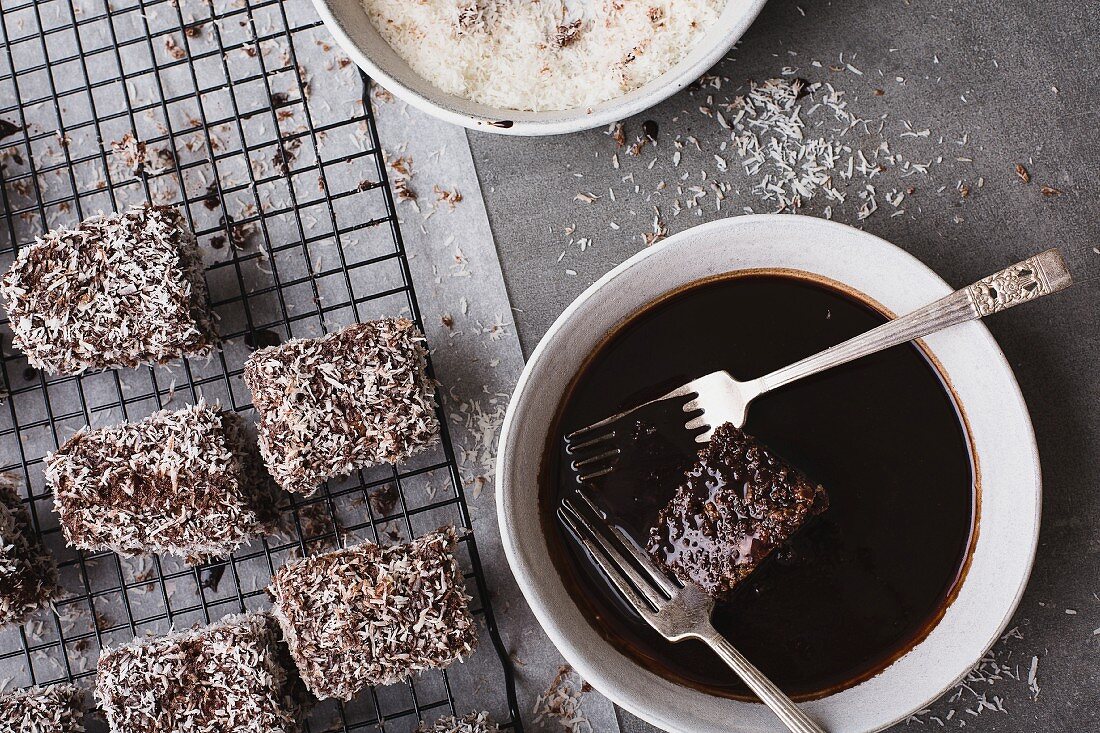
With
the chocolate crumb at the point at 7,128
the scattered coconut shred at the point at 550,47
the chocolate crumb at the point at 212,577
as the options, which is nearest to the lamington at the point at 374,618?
the chocolate crumb at the point at 212,577

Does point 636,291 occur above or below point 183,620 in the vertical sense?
above

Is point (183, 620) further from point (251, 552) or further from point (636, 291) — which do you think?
point (636, 291)

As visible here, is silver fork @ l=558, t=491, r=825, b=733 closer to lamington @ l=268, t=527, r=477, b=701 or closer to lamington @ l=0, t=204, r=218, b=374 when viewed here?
lamington @ l=268, t=527, r=477, b=701

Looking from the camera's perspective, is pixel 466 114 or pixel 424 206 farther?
pixel 424 206

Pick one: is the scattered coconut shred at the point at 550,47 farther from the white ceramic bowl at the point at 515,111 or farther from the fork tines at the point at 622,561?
the fork tines at the point at 622,561

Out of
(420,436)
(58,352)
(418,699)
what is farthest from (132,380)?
→ (418,699)

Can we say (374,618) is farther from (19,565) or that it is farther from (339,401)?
(19,565)
